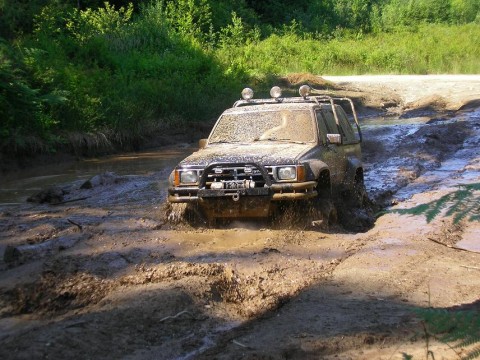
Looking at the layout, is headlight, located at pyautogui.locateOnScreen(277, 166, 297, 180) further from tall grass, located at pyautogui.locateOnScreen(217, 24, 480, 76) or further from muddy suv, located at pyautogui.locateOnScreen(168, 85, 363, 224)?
tall grass, located at pyautogui.locateOnScreen(217, 24, 480, 76)

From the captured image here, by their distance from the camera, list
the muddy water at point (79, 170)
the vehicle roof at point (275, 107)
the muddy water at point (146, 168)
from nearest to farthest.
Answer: the vehicle roof at point (275, 107)
the muddy water at point (146, 168)
the muddy water at point (79, 170)

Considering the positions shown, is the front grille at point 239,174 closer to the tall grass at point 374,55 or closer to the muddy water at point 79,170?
the muddy water at point 79,170

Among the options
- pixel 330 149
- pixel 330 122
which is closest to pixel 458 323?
pixel 330 149

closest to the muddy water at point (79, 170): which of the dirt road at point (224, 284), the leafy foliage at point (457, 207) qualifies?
the dirt road at point (224, 284)

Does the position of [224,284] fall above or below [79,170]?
above

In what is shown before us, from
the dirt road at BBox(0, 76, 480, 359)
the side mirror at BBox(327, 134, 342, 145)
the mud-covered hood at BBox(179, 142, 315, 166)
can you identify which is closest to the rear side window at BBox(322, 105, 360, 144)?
the side mirror at BBox(327, 134, 342, 145)

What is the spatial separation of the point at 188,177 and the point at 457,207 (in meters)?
5.92

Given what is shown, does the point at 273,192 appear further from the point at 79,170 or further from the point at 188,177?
the point at 79,170

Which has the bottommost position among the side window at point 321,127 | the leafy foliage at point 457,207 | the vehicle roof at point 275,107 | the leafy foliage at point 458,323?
the side window at point 321,127

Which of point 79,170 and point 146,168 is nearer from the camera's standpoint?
point 146,168

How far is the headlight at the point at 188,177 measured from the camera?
8.81 m

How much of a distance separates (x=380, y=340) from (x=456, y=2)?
6051 cm

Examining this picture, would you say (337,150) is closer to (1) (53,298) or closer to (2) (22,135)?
(1) (53,298)

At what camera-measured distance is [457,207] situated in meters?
3.14
